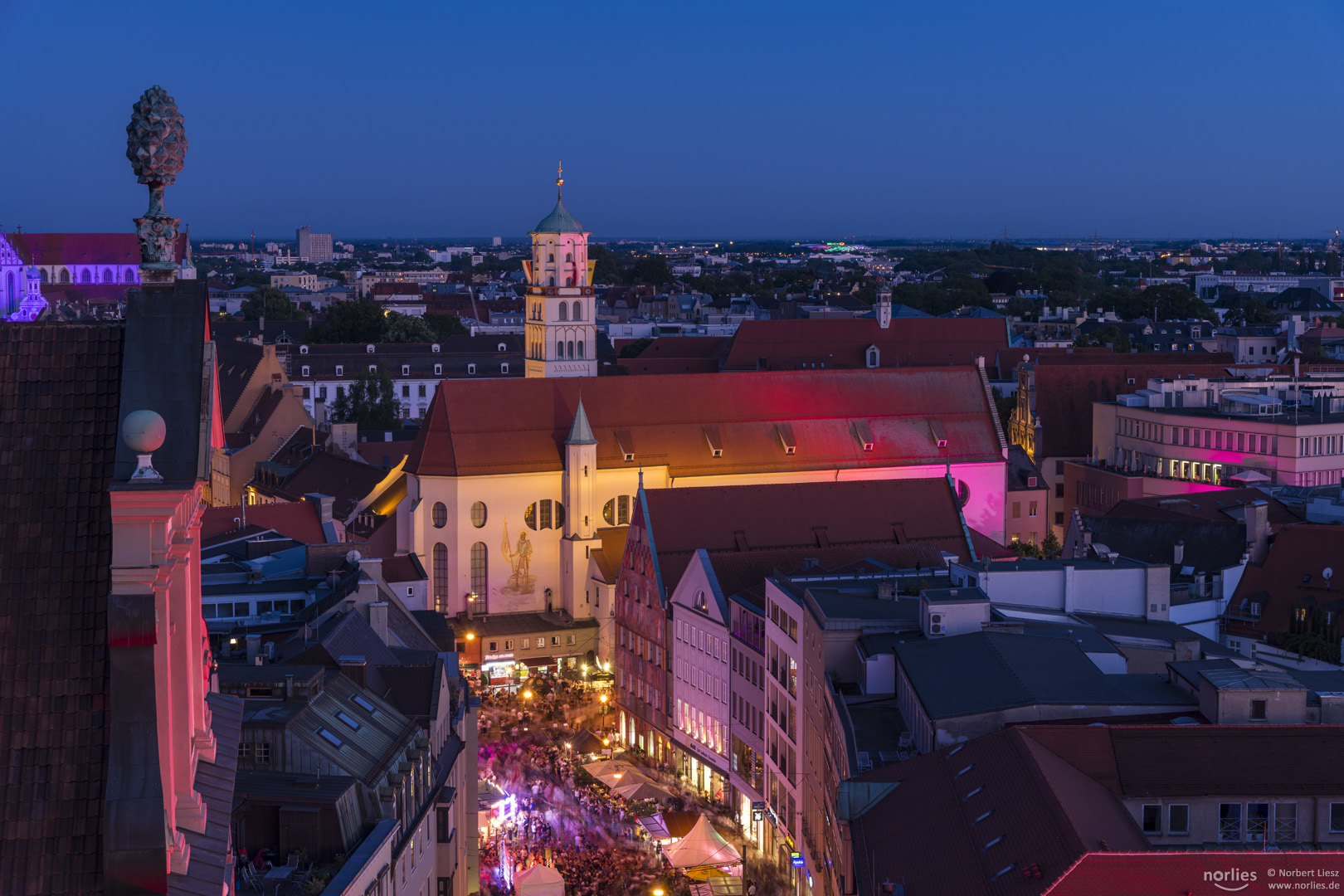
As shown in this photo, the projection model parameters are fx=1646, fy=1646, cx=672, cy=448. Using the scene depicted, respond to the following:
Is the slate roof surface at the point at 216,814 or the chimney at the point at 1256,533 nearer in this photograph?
the slate roof surface at the point at 216,814

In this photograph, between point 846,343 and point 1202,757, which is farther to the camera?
point 846,343

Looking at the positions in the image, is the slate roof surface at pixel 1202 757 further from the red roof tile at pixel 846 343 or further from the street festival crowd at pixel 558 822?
the red roof tile at pixel 846 343

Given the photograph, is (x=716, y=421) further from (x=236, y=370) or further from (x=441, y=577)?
(x=236, y=370)

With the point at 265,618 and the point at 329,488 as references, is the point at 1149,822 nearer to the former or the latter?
the point at 265,618

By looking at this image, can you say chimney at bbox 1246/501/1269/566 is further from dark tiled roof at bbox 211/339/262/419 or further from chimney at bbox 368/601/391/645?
dark tiled roof at bbox 211/339/262/419

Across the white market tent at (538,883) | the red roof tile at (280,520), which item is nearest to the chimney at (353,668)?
the white market tent at (538,883)

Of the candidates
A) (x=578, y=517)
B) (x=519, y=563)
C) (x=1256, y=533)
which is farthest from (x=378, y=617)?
(x=1256, y=533)
